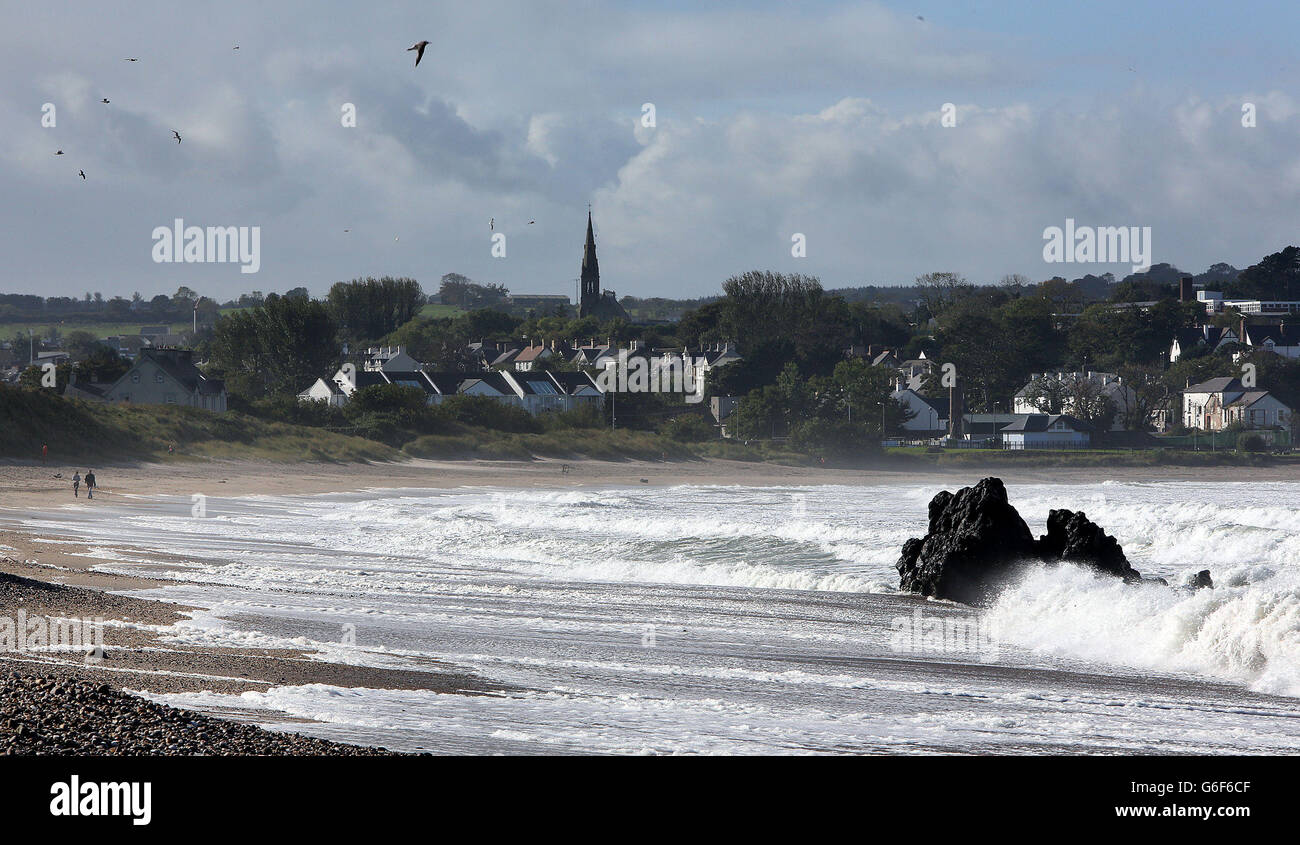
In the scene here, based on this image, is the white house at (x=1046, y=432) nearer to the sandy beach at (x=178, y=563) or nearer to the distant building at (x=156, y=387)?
the sandy beach at (x=178, y=563)

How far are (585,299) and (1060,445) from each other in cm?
8625

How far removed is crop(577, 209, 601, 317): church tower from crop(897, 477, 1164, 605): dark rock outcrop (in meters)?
138

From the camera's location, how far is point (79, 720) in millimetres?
8383

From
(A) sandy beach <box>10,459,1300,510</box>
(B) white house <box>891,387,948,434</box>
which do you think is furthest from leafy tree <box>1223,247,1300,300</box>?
(A) sandy beach <box>10,459,1300,510</box>

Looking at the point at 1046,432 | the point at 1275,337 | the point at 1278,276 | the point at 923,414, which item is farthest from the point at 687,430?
the point at 1278,276

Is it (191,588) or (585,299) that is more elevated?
(585,299)

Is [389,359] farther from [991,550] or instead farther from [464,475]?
[991,550]

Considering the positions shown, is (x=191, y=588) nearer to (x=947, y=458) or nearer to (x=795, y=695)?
(x=795, y=695)

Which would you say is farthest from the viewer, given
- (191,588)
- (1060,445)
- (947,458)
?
(1060,445)

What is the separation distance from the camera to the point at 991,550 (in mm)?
19266

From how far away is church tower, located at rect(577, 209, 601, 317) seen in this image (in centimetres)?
15888

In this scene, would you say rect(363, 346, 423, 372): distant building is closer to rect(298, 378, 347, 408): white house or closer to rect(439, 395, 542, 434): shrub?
rect(298, 378, 347, 408): white house

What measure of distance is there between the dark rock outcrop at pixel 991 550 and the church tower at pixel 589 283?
138 metres

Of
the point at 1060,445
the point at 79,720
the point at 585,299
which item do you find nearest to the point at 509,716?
the point at 79,720
